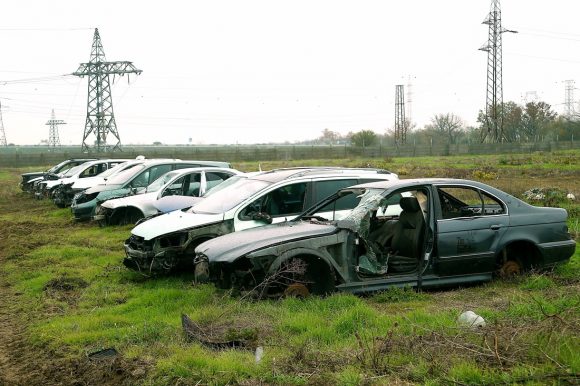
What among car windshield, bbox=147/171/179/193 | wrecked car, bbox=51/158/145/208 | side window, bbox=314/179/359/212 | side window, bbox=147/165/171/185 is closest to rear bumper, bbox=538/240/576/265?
side window, bbox=314/179/359/212

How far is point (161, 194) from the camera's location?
47.1 ft

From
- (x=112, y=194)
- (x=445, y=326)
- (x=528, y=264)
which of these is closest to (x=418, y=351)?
(x=445, y=326)

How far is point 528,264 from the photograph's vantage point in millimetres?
8477

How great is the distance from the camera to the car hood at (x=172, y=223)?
30.4 feet

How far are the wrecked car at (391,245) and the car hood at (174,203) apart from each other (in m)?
4.31

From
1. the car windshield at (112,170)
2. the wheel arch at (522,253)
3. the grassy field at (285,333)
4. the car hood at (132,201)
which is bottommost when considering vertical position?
the grassy field at (285,333)

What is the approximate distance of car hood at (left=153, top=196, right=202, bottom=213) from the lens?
1242 cm

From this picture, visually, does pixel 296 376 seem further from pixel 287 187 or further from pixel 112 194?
pixel 112 194

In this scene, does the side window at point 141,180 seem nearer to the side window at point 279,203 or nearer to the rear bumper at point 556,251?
the side window at point 279,203

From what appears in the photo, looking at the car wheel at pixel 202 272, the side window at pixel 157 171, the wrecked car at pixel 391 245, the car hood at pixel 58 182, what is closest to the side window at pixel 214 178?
the side window at pixel 157 171

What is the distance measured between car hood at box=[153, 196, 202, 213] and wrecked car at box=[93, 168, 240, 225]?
116 cm

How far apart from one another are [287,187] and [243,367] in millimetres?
4685

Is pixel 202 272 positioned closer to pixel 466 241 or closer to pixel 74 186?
pixel 466 241

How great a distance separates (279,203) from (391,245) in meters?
1.90
